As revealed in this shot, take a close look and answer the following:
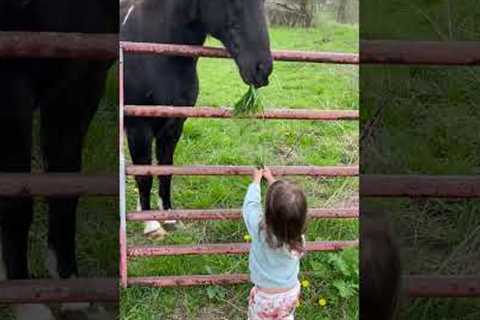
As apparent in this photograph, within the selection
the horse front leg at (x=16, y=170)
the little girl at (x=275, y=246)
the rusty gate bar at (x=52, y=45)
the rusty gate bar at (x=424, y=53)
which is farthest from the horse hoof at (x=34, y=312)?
the rusty gate bar at (x=424, y=53)

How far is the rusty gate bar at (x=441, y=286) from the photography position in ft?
5.87

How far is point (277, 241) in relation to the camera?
5.49ft

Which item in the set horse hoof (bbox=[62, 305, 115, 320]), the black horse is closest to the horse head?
the black horse

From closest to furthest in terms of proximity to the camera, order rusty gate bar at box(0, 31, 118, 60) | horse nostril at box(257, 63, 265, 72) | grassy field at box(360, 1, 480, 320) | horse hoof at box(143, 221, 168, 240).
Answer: rusty gate bar at box(0, 31, 118, 60)
horse nostril at box(257, 63, 265, 72)
horse hoof at box(143, 221, 168, 240)
grassy field at box(360, 1, 480, 320)

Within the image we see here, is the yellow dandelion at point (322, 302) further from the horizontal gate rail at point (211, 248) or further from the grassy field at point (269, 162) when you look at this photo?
the horizontal gate rail at point (211, 248)

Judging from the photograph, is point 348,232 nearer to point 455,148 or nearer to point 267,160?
point 267,160

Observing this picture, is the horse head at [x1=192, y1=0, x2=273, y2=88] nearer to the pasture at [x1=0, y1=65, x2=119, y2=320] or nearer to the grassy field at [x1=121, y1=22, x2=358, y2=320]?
the grassy field at [x1=121, y1=22, x2=358, y2=320]

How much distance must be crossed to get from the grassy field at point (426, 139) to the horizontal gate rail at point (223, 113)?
0.23 m

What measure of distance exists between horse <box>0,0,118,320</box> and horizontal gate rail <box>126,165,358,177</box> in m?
0.18

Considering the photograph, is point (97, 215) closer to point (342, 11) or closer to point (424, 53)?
point (342, 11)

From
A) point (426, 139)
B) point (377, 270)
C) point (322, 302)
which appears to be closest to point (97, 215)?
point (322, 302)

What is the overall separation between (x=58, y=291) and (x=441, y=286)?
A: 885 mm

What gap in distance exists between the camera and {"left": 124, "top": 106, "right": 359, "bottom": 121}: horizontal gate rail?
1.78 meters

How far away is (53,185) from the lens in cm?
171
